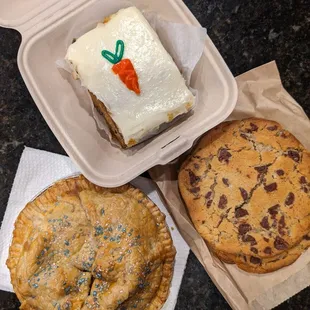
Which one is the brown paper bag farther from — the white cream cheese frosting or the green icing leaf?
the green icing leaf

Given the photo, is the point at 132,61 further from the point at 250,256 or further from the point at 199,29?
the point at 250,256

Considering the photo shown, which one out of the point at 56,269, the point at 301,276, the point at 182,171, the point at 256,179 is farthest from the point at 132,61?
the point at 301,276

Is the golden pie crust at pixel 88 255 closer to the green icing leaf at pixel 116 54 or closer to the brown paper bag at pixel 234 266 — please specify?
the brown paper bag at pixel 234 266

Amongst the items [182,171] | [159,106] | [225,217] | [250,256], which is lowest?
[250,256]

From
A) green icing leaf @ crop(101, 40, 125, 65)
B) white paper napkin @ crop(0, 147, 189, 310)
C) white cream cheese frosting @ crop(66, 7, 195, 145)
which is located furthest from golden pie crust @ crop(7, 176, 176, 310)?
green icing leaf @ crop(101, 40, 125, 65)

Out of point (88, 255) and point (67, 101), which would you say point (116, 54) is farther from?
point (88, 255)
